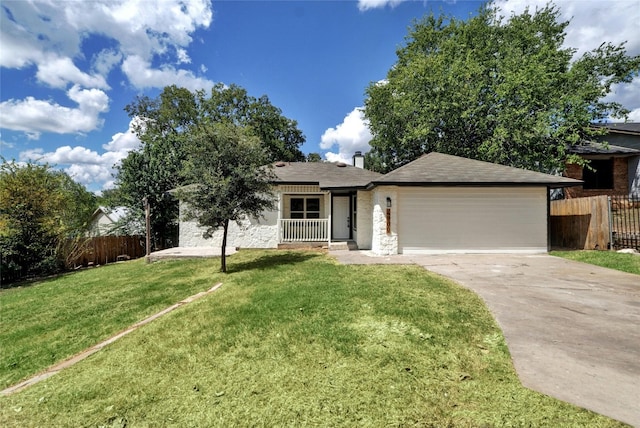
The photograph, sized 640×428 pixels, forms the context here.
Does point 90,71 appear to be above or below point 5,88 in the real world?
above

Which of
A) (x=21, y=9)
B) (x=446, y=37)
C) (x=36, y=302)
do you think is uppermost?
(x=446, y=37)

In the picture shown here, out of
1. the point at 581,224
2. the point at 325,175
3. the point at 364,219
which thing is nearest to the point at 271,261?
the point at 364,219

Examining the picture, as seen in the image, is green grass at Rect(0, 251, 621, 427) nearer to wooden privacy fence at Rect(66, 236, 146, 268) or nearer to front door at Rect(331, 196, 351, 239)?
front door at Rect(331, 196, 351, 239)

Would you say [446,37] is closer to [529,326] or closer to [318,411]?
[529,326]

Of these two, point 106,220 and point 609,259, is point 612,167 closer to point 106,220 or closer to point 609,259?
point 609,259

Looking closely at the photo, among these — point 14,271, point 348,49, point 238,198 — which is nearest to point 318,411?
point 238,198

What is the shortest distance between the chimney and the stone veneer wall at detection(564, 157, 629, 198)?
41.9 feet

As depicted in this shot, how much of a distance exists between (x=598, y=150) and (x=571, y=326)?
63.8 ft

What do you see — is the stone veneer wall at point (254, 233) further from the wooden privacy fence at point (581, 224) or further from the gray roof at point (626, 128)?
the gray roof at point (626, 128)

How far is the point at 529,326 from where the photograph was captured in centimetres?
417

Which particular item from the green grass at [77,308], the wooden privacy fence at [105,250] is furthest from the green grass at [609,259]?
the wooden privacy fence at [105,250]

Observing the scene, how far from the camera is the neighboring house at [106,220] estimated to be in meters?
16.5

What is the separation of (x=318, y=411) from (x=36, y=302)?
30.4ft

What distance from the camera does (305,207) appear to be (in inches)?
573
